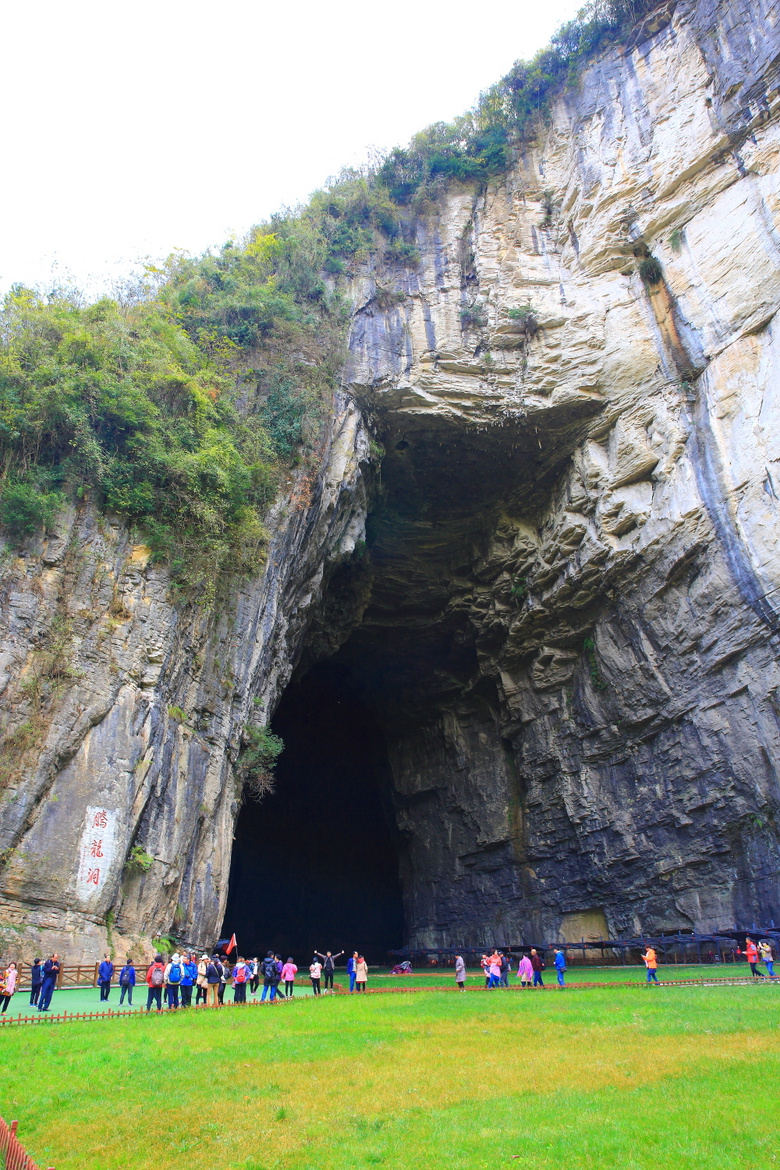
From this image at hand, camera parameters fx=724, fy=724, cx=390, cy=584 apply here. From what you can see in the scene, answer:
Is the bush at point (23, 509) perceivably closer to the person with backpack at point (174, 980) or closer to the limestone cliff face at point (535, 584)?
the limestone cliff face at point (535, 584)

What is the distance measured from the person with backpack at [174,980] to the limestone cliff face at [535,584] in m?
2.48

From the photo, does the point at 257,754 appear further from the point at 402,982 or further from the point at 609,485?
the point at 609,485

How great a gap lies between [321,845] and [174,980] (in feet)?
79.8

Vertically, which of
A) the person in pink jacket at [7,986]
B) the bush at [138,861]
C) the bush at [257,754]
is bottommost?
the person in pink jacket at [7,986]

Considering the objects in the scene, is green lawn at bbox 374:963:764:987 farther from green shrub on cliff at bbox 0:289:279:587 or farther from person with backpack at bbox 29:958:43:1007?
green shrub on cliff at bbox 0:289:279:587

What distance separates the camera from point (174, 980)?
10.5 metres

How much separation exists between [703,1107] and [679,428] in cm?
1665

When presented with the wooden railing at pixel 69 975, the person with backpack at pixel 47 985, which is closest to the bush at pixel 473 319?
the wooden railing at pixel 69 975

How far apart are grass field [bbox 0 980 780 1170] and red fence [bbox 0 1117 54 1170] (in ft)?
1.00

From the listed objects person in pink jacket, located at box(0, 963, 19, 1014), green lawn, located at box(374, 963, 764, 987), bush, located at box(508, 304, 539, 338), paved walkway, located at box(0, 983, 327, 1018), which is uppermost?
bush, located at box(508, 304, 539, 338)

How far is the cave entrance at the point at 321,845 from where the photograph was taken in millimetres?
31406

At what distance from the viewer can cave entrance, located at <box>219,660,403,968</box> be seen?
31.4m

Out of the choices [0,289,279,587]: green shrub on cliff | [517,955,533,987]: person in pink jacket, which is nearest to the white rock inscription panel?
[0,289,279,587]: green shrub on cliff

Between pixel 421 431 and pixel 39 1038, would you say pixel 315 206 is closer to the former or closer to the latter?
pixel 421 431
